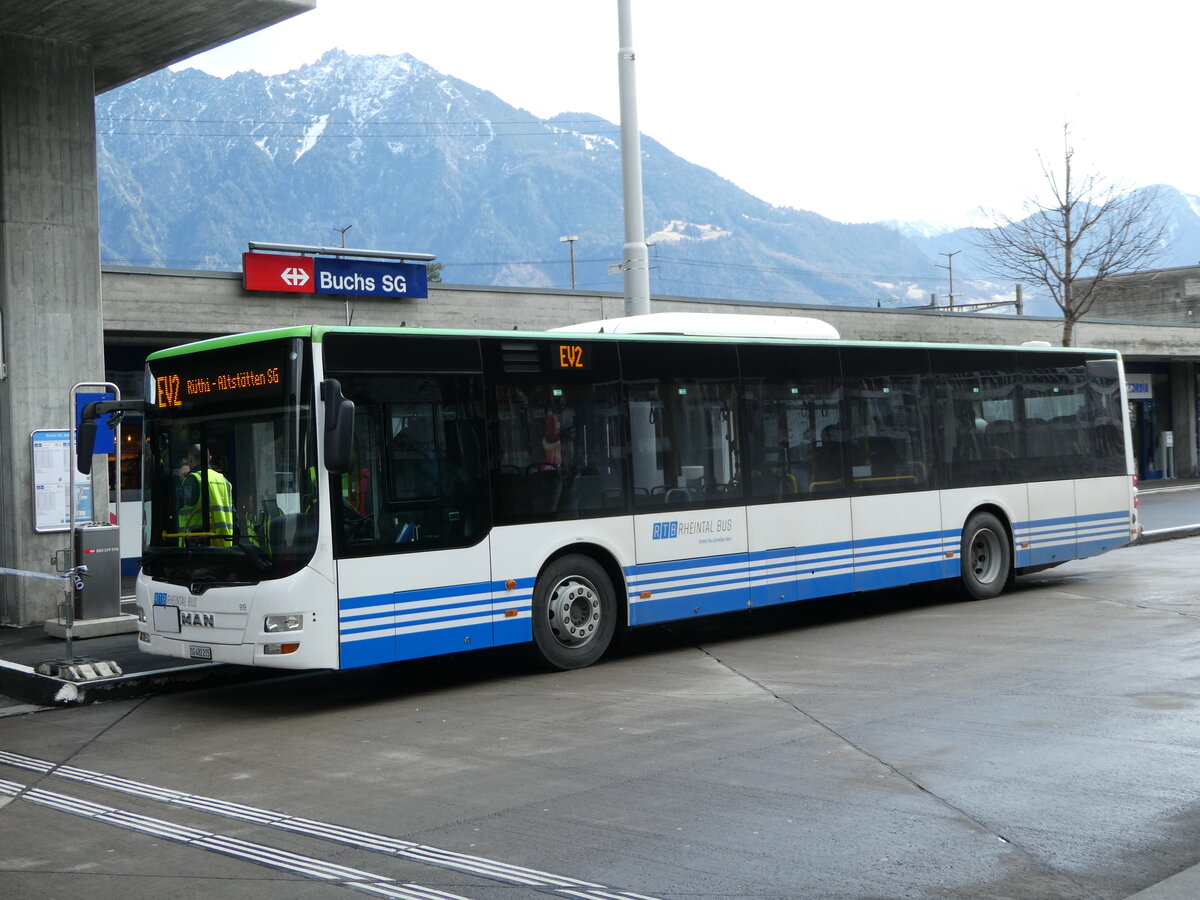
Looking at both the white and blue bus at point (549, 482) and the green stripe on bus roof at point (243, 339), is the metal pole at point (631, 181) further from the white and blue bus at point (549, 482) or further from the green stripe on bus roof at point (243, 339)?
the green stripe on bus roof at point (243, 339)

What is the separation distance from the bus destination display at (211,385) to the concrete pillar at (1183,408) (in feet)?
132

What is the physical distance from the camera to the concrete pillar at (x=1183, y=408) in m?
43.9

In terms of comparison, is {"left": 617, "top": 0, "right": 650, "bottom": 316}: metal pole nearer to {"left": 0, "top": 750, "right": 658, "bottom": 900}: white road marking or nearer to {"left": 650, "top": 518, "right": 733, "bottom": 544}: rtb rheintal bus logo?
{"left": 650, "top": 518, "right": 733, "bottom": 544}: rtb rheintal bus logo

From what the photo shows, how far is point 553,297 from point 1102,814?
17.9m

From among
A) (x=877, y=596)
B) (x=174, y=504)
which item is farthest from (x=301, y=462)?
(x=877, y=596)

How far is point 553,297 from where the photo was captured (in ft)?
76.1

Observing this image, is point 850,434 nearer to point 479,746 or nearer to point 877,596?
point 877,596

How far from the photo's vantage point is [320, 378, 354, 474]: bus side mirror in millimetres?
9031

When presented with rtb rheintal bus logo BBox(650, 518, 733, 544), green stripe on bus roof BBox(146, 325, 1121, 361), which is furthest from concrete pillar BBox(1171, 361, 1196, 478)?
rtb rheintal bus logo BBox(650, 518, 733, 544)

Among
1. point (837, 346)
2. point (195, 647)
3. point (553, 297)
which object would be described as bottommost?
point (195, 647)

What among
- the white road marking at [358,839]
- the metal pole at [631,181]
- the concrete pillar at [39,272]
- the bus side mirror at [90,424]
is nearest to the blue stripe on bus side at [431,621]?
the white road marking at [358,839]

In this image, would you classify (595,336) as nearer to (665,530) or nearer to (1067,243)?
(665,530)

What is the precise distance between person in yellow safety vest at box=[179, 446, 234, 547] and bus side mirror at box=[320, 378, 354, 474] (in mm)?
1058

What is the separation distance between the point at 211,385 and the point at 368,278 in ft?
34.4
